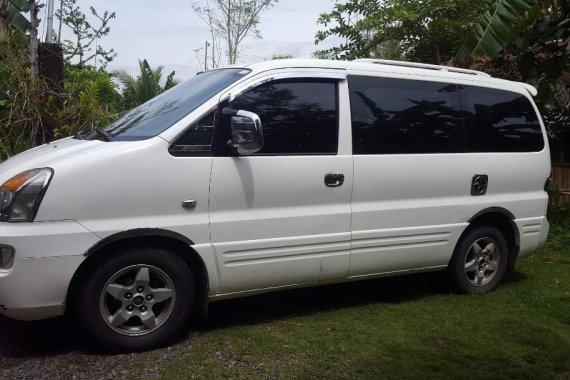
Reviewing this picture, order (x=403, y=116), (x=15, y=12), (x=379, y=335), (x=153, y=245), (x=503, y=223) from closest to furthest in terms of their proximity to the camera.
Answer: (x=153, y=245) < (x=379, y=335) < (x=403, y=116) < (x=503, y=223) < (x=15, y=12)

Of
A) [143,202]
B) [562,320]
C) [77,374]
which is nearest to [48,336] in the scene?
[77,374]

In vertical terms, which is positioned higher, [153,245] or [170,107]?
[170,107]

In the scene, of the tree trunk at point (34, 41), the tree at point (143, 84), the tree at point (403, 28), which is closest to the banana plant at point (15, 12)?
the tree trunk at point (34, 41)

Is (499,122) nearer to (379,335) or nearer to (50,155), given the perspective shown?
(379,335)

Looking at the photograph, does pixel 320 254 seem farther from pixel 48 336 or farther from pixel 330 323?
pixel 48 336

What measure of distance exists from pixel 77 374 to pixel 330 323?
1.87 meters

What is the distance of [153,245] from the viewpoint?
3.99 meters

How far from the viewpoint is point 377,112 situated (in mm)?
4879

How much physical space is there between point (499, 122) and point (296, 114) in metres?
2.15

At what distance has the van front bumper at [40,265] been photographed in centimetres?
357

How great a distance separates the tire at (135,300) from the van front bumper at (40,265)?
0.15 meters

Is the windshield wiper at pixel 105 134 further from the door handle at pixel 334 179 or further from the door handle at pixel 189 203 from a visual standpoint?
the door handle at pixel 334 179

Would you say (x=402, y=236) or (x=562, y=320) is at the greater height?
(x=402, y=236)

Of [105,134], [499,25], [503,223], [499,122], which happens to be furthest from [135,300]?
[499,25]
